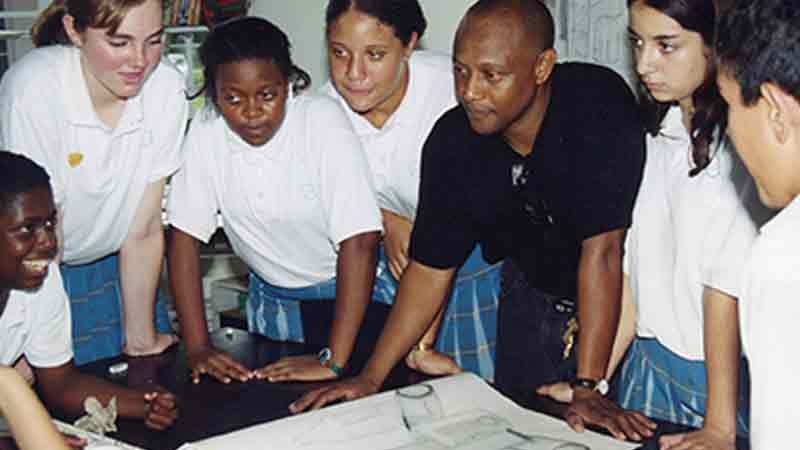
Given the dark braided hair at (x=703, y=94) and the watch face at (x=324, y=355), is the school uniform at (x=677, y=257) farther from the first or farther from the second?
the watch face at (x=324, y=355)

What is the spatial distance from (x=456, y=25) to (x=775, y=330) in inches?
101

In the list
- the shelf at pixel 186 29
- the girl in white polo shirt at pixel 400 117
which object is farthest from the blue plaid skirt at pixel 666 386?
the shelf at pixel 186 29

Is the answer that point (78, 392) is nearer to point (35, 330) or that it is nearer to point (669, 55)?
point (35, 330)

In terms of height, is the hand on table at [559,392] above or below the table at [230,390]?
above

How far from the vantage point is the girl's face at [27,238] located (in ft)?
5.80

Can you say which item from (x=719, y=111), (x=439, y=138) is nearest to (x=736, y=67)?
(x=719, y=111)

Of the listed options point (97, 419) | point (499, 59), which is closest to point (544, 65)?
point (499, 59)

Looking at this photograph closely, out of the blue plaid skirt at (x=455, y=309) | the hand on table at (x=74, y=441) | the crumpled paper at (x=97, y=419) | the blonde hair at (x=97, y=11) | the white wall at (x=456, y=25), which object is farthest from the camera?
the white wall at (x=456, y=25)

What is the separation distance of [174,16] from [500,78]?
2397mm

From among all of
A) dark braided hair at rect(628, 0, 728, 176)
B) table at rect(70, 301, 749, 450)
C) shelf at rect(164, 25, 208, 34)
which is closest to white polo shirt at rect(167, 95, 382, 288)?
table at rect(70, 301, 749, 450)

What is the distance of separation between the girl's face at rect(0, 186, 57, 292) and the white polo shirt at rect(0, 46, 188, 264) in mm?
319

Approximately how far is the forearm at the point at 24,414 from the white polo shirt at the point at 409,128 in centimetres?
109

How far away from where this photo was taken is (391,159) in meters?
2.28

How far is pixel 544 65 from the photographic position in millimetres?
1834
